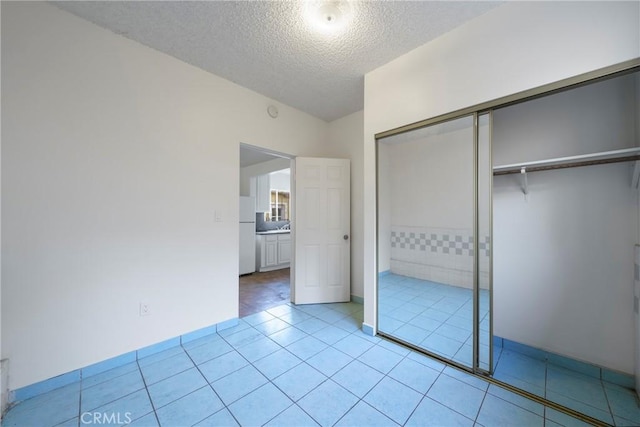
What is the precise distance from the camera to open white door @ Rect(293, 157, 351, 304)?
126 inches

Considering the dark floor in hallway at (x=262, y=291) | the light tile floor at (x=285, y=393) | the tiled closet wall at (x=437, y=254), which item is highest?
the tiled closet wall at (x=437, y=254)

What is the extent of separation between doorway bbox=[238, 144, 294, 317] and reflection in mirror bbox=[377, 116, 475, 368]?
1429mm

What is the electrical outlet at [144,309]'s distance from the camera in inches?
80.0

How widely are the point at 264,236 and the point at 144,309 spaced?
316 cm

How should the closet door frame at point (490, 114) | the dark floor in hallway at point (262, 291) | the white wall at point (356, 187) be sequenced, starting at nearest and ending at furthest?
1. the closet door frame at point (490, 114)
2. the dark floor in hallway at point (262, 291)
3. the white wall at point (356, 187)

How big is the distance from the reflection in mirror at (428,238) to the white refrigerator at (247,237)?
3.18 meters

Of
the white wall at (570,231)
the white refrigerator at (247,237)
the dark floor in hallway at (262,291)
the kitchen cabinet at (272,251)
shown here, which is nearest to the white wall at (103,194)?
the dark floor in hallway at (262,291)

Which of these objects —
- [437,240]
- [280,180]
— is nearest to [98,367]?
[437,240]

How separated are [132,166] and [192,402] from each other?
6.10 feet

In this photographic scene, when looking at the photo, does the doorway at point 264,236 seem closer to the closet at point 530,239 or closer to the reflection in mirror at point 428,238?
the reflection in mirror at point 428,238

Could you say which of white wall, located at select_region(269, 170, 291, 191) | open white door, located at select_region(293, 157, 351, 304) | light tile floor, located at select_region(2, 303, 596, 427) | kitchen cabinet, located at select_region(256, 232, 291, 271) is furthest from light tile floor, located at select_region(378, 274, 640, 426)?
→ white wall, located at select_region(269, 170, 291, 191)

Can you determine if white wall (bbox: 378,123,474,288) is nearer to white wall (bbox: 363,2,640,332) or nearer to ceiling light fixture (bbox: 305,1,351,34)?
white wall (bbox: 363,2,640,332)

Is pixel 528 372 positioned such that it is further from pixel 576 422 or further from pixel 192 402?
pixel 192 402

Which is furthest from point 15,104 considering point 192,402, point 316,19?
point 192,402
